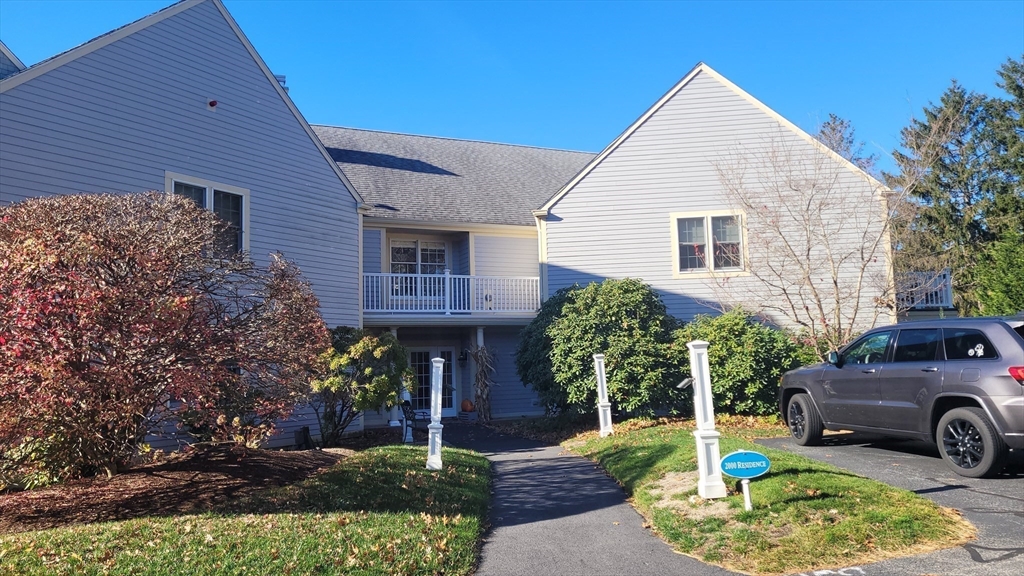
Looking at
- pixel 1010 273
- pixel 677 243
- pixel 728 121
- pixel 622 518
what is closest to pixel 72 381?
pixel 622 518

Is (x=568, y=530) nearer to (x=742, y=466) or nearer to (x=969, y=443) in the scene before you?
(x=742, y=466)

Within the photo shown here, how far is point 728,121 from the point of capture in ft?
57.4

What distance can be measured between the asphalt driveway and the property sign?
1.28 m

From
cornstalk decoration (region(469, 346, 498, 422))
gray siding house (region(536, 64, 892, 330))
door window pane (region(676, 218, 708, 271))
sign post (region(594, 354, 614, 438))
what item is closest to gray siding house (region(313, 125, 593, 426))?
cornstalk decoration (region(469, 346, 498, 422))

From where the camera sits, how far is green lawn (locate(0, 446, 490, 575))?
4980 millimetres

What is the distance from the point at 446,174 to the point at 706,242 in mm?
8398

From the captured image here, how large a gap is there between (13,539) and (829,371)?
9.28m

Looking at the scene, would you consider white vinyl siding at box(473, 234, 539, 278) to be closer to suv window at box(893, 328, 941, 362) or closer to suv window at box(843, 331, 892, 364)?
suv window at box(843, 331, 892, 364)

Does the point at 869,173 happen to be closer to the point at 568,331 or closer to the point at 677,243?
the point at 677,243

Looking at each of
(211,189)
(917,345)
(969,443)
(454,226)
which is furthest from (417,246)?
(969,443)

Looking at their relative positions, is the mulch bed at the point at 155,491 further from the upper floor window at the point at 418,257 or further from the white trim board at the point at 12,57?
the upper floor window at the point at 418,257

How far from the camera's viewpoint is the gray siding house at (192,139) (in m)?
10.5

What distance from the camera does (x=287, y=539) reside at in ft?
18.2

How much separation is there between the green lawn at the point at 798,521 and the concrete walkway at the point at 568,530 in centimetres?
26
